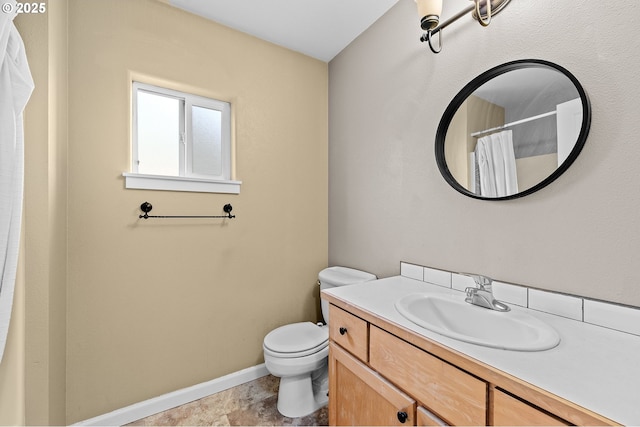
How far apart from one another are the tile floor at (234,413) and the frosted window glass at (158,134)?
1.45m

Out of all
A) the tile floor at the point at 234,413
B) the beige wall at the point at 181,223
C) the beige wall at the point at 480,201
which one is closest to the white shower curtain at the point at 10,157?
the beige wall at the point at 181,223

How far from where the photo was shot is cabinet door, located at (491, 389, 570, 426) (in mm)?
543

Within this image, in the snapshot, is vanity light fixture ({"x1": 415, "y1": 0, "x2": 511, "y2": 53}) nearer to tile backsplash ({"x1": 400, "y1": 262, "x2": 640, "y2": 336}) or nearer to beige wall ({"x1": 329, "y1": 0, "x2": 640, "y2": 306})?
beige wall ({"x1": 329, "y1": 0, "x2": 640, "y2": 306})

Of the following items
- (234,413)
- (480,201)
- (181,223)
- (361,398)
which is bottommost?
(234,413)

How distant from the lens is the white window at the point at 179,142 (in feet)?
5.21

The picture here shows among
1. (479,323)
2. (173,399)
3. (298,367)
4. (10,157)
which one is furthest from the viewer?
(173,399)

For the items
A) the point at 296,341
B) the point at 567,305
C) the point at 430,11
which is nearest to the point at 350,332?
the point at 296,341

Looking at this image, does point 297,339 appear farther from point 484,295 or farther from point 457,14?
point 457,14

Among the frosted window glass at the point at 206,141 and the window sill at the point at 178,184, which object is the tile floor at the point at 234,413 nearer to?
the window sill at the point at 178,184

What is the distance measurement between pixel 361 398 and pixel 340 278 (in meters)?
0.80

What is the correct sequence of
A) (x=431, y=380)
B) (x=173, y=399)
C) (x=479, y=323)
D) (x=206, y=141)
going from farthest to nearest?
1. (x=206, y=141)
2. (x=173, y=399)
3. (x=479, y=323)
4. (x=431, y=380)

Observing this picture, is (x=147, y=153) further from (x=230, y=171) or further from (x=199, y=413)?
(x=199, y=413)

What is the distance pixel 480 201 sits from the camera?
1199 mm

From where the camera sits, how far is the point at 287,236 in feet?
6.62
